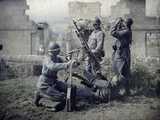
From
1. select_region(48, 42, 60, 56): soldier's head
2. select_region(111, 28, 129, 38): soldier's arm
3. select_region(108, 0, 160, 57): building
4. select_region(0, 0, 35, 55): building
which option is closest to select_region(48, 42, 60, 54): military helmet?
select_region(48, 42, 60, 56): soldier's head

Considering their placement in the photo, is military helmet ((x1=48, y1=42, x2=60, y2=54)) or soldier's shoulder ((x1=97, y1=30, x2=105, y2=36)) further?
soldier's shoulder ((x1=97, y1=30, x2=105, y2=36))

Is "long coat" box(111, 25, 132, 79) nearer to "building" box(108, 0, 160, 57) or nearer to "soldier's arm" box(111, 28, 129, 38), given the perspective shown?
"soldier's arm" box(111, 28, 129, 38)

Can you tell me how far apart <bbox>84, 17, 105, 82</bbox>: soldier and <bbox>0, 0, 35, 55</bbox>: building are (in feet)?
3.62

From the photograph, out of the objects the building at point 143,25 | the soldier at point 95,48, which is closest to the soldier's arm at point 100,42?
the soldier at point 95,48

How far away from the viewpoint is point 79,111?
553 cm

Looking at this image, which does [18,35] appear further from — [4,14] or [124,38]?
[124,38]

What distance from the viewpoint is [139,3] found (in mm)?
6348

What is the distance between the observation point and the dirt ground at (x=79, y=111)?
544cm

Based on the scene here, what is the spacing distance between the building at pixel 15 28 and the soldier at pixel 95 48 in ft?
3.62

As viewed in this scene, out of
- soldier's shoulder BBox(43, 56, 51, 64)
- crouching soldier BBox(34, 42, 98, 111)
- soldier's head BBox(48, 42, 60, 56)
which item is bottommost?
crouching soldier BBox(34, 42, 98, 111)

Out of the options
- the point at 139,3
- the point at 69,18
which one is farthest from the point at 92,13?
the point at 139,3

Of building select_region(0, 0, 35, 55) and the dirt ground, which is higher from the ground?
building select_region(0, 0, 35, 55)

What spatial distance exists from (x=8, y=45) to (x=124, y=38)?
82.2 inches

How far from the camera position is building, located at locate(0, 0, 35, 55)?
20.7ft
